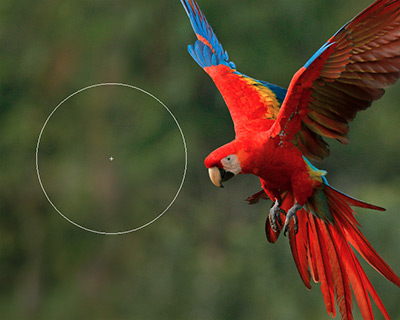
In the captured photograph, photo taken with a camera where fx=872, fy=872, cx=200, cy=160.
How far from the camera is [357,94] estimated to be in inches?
96.1

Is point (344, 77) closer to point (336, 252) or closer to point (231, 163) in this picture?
point (231, 163)

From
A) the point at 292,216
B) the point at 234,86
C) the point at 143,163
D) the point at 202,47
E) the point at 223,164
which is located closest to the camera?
the point at 223,164

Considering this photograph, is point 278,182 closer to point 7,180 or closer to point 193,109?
point 193,109

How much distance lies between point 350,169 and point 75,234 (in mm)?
2842

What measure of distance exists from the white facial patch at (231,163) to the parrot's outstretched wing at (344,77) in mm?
146

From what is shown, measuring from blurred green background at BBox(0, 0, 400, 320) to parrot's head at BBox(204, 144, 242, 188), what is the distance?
4.15 meters

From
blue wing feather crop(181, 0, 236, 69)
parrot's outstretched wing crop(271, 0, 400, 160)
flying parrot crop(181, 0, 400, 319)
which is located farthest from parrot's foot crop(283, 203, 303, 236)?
blue wing feather crop(181, 0, 236, 69)

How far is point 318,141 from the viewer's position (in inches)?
101

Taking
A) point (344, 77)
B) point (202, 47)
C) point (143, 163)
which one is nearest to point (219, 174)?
point (344, 77)

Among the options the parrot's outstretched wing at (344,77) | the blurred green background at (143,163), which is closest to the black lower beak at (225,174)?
the parrot's outstretched wing at (344,77)

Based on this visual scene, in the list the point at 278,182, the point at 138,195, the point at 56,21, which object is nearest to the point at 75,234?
the point at 138,195

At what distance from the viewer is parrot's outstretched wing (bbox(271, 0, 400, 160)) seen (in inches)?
91.1

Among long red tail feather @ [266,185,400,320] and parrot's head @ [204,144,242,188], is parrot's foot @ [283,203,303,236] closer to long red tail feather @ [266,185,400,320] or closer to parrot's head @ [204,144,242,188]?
long red tail feather @ [266,185,400,320]

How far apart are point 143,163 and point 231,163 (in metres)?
5.47
